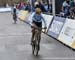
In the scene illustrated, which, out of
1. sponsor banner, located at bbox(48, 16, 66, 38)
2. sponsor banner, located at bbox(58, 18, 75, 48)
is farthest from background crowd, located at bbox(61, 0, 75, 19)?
sponsor banner, located at bbox(58, 18, 75, 48)

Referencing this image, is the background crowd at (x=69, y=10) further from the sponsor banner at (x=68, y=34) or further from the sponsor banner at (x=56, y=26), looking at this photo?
the sponsor banner at (x=68, y=34)

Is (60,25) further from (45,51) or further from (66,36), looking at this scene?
(45,51)

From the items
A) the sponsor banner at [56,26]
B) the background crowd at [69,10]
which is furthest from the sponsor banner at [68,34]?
the background crowd at [69,10]

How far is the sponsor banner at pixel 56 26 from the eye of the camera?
17.7 m

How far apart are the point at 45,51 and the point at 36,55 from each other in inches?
48.9

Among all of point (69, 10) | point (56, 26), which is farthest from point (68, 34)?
point (69, 10)

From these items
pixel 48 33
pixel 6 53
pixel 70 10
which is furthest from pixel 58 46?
pixel 70 10

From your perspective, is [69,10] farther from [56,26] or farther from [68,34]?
[68,34]

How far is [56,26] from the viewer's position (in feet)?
61.5

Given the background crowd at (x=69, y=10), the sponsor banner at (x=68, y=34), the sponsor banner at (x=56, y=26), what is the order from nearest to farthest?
1. the sponsor banner at (x=68, y=34)
2. the sponsor banner at (x=56, y=26)
3. the background crowd at (x=69, y=10)

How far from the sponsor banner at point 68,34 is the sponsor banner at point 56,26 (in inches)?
27.4

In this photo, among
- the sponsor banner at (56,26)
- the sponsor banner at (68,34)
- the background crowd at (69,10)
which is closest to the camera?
the sponsor banner at (68,34)

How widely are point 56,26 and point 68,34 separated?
3121 millimetres

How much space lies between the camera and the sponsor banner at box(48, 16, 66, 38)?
1775 cm
